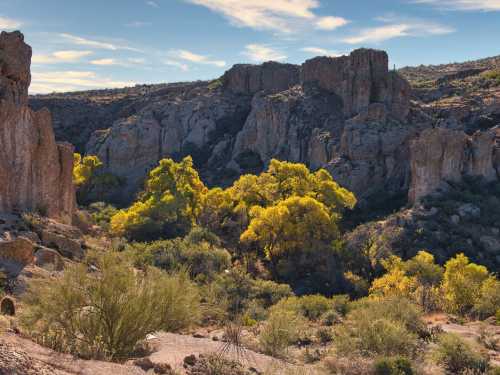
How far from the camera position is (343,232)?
42.2m

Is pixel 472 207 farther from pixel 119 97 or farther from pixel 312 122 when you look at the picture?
pixel 119 97

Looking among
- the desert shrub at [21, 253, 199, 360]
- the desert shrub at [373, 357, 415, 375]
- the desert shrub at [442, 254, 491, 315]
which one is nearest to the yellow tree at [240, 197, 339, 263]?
the desert shrub at [442, 254, 491, 315]

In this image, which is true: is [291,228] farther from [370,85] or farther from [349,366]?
[370,85]

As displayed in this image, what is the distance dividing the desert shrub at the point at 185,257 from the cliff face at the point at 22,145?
15.6 feet

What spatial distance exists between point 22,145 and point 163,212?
13.4m

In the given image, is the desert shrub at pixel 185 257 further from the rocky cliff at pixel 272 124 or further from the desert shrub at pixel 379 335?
the rocky cliff at pixel 272 124

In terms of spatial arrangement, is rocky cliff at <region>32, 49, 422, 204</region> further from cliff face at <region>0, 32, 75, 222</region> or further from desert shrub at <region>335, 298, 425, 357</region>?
desert shrub at <region>335, 298, 425, 357</region>

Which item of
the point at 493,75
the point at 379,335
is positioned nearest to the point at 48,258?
the point at 379,335

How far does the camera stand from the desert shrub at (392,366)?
496 inches

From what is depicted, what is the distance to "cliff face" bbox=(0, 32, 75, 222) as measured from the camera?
23875 mm

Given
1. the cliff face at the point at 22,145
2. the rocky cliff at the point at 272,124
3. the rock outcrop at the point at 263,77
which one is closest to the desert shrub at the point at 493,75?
the rocky cliff at the point at 272,124

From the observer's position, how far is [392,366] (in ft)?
41.3

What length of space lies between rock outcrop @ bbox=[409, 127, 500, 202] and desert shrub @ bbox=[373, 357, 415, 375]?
2981cm

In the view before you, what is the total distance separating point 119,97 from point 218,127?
92.2 ft
